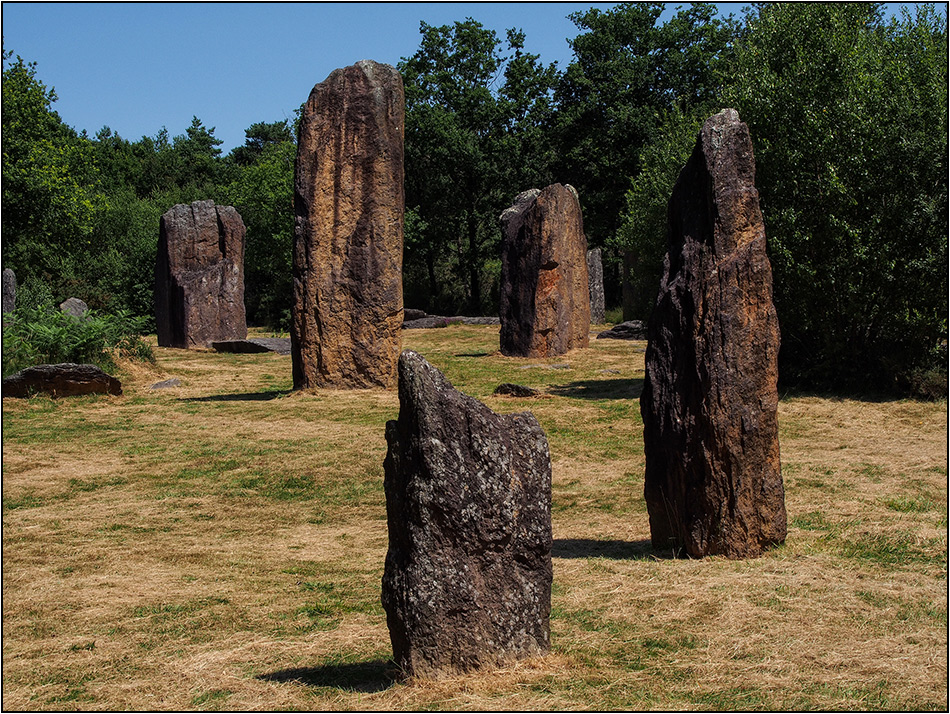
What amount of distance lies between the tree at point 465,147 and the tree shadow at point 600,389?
22.7 meters

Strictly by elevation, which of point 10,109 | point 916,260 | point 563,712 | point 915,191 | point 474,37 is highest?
point 474,37

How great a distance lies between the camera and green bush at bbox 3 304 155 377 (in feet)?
49.0

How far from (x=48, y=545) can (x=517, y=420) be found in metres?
4.37

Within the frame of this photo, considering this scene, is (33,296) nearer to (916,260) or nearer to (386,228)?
(386,228)

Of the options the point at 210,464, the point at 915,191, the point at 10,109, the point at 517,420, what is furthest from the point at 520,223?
the point at 10,109

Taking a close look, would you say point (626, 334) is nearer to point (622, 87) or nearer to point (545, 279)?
point (545, 279)

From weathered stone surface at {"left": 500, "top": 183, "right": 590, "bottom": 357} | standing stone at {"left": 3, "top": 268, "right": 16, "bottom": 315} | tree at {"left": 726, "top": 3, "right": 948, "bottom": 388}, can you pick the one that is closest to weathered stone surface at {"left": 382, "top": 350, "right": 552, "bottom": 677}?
tree at {"left": 726, "top": 3, "right": 948, "bottom": 388}

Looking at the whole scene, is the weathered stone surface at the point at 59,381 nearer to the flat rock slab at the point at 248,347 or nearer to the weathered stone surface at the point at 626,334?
the flat rock slab at the point at 248,347

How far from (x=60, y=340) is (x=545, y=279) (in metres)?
8.87

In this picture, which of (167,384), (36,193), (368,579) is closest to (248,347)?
(167,384)

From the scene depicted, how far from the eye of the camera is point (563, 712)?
414 centimetres

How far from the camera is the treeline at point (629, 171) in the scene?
1394 cm

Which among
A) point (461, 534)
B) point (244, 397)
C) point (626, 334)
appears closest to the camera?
point (461, 534)

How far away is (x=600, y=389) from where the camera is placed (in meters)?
15.2
